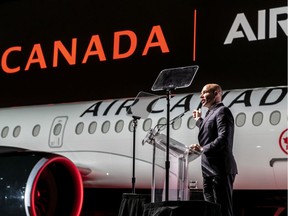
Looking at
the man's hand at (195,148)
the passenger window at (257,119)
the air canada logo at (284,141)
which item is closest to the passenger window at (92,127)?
the passenger window at (257,119)

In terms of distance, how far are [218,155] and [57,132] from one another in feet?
15.8

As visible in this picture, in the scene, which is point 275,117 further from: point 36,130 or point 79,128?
point 36,130

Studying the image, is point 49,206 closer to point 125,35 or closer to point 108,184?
point 108,184

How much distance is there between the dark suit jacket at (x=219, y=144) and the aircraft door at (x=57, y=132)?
15.0 feet

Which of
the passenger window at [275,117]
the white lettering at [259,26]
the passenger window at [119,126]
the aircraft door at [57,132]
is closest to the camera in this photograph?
the passenger window at [275,117]

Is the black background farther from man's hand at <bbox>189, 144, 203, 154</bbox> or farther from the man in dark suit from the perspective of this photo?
man's hand at <bbox>189, 144, 203, 154</bbox>

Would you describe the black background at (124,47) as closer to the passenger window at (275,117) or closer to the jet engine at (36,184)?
the passenger window at (275,117)

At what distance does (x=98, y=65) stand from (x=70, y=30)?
87cm

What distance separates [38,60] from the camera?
10945 millimetres

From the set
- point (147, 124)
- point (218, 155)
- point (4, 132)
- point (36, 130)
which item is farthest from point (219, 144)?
point (4, 132)

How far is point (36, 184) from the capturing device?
3.43m

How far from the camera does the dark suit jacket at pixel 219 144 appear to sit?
4.47 m

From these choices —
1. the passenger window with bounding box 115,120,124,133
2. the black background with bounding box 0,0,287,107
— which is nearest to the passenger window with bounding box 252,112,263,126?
the black background with bounding box 0,0,287,107

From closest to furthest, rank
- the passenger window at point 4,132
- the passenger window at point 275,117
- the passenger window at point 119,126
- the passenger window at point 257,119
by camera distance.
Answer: the passenger window at point 275,117 → the passenger window at point 257,119 → the passenger window at point 119,126 → the passenger window at point 4,132
